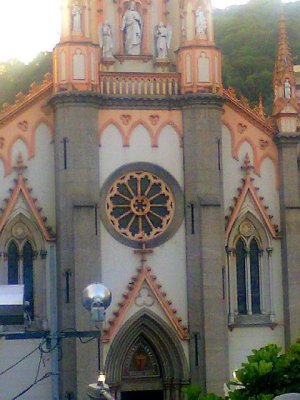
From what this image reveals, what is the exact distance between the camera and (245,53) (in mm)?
91875

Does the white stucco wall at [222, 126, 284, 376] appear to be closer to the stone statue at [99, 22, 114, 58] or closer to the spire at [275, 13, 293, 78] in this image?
the spire at [275, 13, 293, 78]

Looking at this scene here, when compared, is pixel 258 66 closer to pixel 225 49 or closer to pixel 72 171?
pixel 225 49

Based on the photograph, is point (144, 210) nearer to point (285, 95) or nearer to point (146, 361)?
point (146, 361)

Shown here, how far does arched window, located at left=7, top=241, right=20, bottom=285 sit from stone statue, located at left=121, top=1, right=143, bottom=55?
757cm

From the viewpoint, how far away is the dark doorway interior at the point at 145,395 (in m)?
39.3

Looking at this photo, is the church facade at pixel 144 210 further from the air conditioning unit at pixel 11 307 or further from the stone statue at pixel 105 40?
the air conditioning unit at pixel 11 307

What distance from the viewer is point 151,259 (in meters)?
38.9

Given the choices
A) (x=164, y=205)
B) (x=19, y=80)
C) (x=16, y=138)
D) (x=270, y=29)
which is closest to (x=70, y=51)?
(x=16, y=138)

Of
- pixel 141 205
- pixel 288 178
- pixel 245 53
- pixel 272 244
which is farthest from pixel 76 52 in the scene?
pixel 245 53

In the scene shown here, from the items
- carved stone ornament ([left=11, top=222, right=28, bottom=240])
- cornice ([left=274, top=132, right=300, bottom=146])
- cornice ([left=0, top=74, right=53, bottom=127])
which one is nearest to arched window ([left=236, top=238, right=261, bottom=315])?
cornice ([left=274, top=132, right=300, bottom=146])

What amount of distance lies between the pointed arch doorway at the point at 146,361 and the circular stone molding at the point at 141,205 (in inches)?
102

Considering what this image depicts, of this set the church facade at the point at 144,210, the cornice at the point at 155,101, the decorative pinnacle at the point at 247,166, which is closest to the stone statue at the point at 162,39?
the church facade at the point at 144,210

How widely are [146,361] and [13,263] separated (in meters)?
5.41

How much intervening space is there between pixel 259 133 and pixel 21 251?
9065 millimetres
